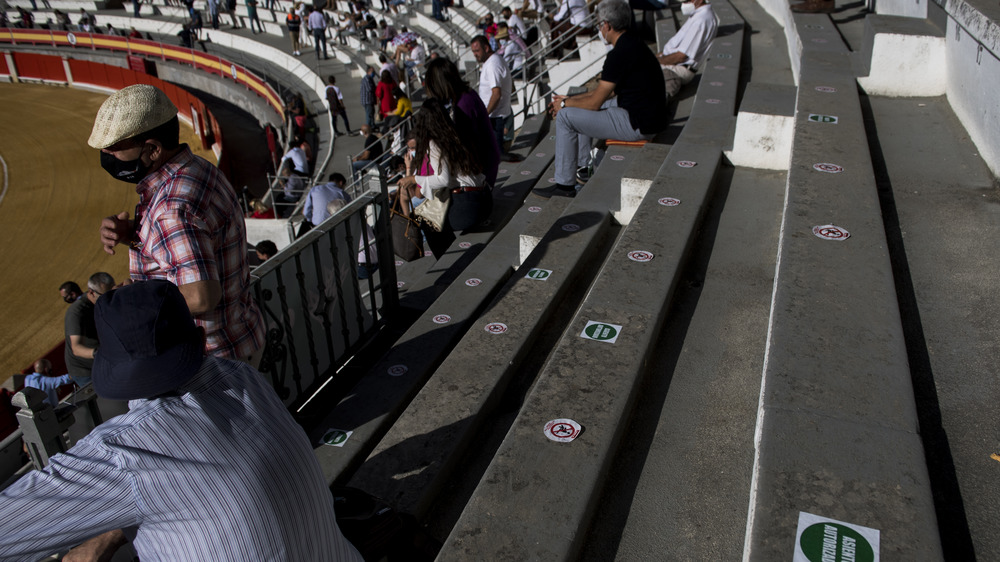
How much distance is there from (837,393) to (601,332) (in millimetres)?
1083

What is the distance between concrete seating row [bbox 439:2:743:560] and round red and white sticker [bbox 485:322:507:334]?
642 mm

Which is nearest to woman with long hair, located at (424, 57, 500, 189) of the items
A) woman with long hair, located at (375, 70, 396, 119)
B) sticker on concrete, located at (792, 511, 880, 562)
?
sticker on concrete, located at (792, 511, 880, 562)

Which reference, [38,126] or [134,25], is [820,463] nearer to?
[38,126]

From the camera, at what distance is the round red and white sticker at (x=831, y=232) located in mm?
3641

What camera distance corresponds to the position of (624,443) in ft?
10.1

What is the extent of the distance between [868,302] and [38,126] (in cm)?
2908

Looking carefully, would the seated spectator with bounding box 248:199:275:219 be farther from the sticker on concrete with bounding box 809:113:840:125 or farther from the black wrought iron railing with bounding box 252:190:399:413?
the sticker on concrete with bounding box 809:113:840:125

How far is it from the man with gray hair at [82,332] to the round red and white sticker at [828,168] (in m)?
5.33

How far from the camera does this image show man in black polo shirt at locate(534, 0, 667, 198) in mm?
6178

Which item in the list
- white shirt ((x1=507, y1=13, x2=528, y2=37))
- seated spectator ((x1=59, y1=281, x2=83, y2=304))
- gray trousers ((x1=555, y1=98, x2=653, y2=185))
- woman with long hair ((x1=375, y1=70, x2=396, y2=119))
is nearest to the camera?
gray trousers ((x1=555, y1=98, x2=653, y2=185))

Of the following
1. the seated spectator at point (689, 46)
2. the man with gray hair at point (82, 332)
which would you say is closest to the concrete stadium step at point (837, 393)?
the seated spectator at point (689, 46)

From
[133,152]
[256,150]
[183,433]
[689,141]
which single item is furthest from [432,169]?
[256,150]

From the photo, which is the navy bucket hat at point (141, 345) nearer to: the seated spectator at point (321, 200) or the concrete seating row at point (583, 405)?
the concrete seating row at point (583, 405)

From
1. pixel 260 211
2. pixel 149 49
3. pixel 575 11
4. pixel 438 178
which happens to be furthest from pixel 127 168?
pixel 149 49
